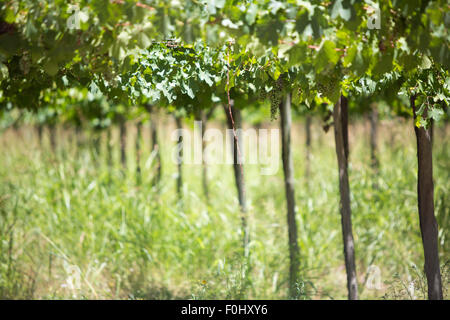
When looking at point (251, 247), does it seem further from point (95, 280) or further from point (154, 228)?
point (95, 280)

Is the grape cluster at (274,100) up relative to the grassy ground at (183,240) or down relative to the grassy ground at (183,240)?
up

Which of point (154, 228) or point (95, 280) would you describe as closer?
point (95, 280)

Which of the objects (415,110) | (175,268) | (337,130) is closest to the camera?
(415,110)

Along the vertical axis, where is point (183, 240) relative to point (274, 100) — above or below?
below

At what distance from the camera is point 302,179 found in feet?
20.6

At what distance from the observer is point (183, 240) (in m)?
4.02

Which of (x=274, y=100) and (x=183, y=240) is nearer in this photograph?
(x=274, y=100)

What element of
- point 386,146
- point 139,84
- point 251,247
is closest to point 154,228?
point 251,247

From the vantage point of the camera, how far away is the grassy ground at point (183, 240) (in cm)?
362

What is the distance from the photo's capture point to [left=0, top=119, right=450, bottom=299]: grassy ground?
143 inches

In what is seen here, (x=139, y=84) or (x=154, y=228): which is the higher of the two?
(x=139, y=84)

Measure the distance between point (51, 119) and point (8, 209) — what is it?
4128mm

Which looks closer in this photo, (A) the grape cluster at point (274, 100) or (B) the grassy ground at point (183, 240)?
(A) the grape cluster at point (274, 100)

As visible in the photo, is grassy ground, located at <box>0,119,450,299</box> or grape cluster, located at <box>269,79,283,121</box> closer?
grape cluster, located at <box>269,79,283,121</box>
